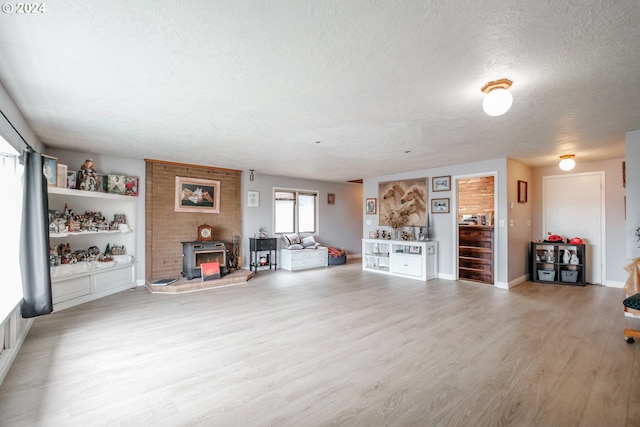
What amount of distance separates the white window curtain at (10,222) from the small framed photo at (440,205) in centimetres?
661

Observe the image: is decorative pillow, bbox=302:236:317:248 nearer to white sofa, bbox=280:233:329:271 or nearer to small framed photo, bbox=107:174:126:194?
white sofa, bbox=280:233:329:271

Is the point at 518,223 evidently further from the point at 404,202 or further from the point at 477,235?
the point at 404,202

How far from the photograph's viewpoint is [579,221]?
5891mm

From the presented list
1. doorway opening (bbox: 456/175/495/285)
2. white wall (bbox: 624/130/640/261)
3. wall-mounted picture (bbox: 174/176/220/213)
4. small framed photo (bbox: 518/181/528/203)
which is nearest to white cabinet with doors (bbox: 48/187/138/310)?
wall-mounted picture (bbox: 174/176/220/213)

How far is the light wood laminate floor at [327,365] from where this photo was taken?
1.92 metres

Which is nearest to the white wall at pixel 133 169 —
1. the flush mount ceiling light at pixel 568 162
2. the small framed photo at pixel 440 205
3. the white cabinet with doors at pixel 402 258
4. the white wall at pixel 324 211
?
the white wall at pixel 324 211

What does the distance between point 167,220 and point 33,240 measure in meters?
2.98

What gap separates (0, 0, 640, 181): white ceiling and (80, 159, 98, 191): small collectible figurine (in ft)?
2.64

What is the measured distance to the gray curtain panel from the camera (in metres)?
2.92

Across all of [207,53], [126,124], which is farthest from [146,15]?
[126,124]

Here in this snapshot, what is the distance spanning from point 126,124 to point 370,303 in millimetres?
4094

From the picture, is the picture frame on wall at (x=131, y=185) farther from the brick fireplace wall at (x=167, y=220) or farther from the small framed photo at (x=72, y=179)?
the small framed photo at (x=72, y=179)

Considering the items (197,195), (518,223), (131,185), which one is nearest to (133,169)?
(131,185)

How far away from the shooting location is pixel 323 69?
220 centimetres
